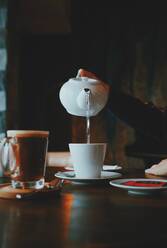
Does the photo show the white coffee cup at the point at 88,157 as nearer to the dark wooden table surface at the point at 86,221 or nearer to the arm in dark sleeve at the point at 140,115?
the dark wooden table surface at the point at 86,221

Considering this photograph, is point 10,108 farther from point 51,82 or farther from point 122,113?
point 122,113

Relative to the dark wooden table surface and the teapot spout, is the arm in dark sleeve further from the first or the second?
the dark wooden table surface

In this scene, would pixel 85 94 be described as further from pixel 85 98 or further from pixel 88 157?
pixel 88 157

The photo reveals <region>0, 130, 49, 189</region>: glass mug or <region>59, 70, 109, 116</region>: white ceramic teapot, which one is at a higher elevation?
<region>59, 70, 109, 116</region>: white ceramic teapot

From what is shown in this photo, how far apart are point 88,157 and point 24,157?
17 cm

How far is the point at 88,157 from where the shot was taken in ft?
3.46

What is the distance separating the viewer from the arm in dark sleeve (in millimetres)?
1921

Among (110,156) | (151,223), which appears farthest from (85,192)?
(110,156)

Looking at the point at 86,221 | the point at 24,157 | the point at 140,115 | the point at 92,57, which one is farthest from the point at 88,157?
the point at 92,57

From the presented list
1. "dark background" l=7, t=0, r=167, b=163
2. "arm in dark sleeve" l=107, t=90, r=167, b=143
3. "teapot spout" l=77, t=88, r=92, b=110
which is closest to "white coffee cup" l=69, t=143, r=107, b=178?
"teapot spout" l=77, t=88, r=92, b=110

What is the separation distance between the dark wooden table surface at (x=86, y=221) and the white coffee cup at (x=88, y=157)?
16 cm

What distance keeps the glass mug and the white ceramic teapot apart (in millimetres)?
317

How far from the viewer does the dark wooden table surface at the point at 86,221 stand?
50cm

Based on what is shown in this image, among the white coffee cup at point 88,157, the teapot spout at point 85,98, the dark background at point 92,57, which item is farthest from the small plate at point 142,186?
the dark background at point 92,57
